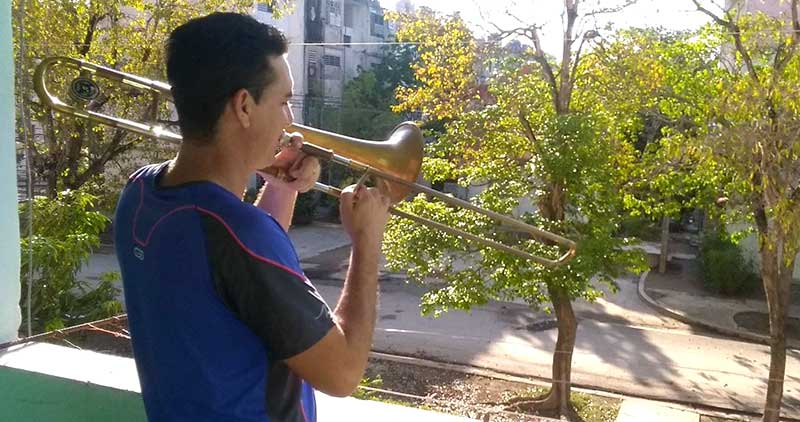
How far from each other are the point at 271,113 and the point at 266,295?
298 millimetres

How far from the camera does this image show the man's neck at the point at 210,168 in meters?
1.11

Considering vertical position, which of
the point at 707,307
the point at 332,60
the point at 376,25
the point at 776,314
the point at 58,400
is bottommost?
the point at 707,307

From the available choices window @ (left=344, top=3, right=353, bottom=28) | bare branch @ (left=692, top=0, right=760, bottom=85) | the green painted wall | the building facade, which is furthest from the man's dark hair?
window @ (left=344, top=3, right=353, bottom=28)

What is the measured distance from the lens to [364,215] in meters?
1.23

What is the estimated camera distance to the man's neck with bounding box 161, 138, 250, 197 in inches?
43.8

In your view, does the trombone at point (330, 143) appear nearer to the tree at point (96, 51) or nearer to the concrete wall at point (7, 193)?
the concrete wall at point (7, 193)

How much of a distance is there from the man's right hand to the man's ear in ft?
0.79

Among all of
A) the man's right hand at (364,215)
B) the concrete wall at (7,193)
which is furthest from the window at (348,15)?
the man's right hand at (364,215)

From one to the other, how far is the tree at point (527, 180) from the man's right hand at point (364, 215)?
177 inches

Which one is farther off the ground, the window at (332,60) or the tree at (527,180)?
the window at (332,60)

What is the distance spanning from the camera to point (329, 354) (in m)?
1.01

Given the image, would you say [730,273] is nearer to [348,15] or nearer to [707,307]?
[707,307]

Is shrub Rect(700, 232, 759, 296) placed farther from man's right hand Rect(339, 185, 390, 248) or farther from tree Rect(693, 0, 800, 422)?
man's right hand Rect(339, 185, 390, 248)

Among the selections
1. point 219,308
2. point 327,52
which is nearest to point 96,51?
point 219,308
